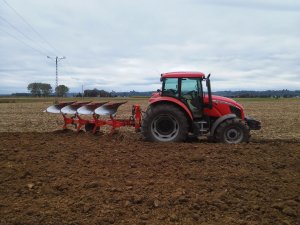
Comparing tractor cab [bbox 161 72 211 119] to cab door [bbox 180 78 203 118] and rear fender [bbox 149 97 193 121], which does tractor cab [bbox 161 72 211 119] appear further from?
rear fender [bbox 149 97 193 121]

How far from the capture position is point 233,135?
10742 mm

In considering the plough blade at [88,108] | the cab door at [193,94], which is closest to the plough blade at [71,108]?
the plough blade at [88,108]

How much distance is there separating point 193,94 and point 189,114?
638 mm

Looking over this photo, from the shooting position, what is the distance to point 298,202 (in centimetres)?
550

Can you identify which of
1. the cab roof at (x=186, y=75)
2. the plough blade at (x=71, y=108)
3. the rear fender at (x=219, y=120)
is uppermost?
the cab roof at (x=186, y=75)

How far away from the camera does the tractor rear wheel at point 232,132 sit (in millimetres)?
10602

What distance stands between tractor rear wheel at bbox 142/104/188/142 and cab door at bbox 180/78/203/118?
434mm

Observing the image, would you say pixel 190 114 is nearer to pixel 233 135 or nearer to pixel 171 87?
pixel 171 87

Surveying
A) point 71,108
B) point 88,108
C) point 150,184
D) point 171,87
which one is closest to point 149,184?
point 150,184

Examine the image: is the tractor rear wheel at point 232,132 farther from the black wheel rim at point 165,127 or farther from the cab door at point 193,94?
the black wheel rim at point 165,127

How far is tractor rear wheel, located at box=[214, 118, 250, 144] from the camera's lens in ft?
34.8

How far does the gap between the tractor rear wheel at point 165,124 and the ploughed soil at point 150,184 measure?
3.40ft

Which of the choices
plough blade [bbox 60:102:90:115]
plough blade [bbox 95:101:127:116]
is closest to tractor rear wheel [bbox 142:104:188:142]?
plough blade [bbox 95:101:127:116]

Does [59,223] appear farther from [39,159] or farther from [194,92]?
[194,92]
